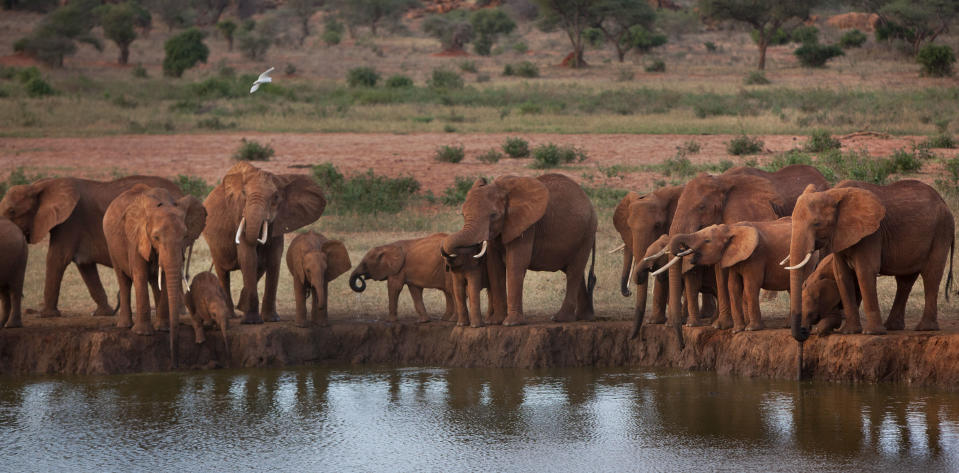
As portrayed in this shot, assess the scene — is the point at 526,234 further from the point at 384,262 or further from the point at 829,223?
the point at 829,223

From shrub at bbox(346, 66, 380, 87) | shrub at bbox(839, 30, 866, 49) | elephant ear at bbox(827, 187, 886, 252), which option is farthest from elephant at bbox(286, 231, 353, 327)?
shrub at bbox(839, 30, 866, 49)

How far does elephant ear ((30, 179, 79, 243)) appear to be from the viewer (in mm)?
12469

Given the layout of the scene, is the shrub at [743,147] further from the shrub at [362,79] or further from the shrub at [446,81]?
the shrub at [362,79]

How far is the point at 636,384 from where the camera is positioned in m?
10.8

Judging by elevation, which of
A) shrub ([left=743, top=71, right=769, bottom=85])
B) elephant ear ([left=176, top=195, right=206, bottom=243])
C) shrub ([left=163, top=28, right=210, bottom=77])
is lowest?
elephant ear ([left=176, top=195, right=206, bottom=243])

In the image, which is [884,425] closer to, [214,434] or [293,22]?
[214,434]

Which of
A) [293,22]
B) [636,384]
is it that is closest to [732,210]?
[636,384]

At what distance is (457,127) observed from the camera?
30.7 m

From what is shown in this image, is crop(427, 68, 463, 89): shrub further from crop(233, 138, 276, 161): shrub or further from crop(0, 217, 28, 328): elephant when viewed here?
crop(0, 217, 28, 328): elephant

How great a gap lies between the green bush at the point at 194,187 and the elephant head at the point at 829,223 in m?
13.8

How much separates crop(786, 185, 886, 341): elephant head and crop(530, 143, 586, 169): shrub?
14.0m

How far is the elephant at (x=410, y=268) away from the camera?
40.1 feet

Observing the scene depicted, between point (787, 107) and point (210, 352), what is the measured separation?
78.8ft

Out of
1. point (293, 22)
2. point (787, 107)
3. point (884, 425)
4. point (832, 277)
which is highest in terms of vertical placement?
point (293, 22)
